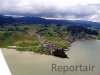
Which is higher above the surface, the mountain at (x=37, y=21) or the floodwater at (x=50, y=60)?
the mountain at (x=37, y=21)

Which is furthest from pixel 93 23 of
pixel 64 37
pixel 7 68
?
pixel 7 68

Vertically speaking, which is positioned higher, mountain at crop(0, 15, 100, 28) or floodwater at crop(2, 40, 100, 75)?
mountain at crop(0, 15, 100, 28)

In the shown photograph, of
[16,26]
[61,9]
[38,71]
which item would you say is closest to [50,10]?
[61,9]

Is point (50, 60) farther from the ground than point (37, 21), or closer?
closer

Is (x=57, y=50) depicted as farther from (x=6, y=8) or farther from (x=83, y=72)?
(x=6, y=8)

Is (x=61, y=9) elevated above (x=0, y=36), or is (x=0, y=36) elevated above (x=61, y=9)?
(x=61, y=9)

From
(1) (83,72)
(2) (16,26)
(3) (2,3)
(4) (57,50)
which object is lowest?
(1) (83,72)
